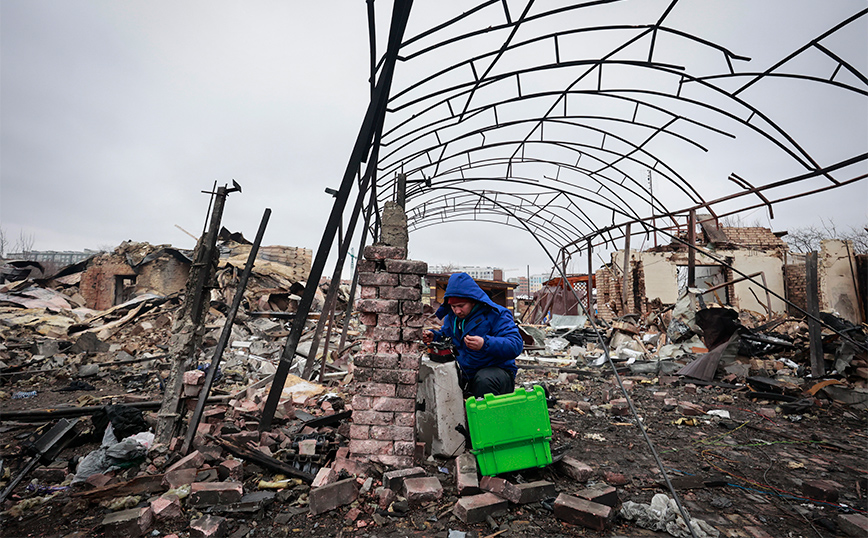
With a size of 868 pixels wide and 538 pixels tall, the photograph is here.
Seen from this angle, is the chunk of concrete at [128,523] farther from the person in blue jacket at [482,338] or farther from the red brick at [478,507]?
Answer: the person in blue jacket at [482,338]

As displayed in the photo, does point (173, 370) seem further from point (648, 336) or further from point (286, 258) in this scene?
point (286, 258)

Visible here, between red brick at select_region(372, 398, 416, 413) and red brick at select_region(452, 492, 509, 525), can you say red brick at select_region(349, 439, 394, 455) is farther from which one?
red brick at select_region(452, 492, 509, 525)

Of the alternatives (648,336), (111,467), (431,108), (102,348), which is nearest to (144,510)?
(111,467)

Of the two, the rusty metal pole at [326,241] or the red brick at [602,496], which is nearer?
the red brick at [602,496]

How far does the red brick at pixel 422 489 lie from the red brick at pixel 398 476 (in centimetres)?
A: 6

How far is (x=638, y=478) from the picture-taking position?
2.98 m

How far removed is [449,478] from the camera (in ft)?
9.11

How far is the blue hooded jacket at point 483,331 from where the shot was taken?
130 inches

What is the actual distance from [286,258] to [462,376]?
13.4 m

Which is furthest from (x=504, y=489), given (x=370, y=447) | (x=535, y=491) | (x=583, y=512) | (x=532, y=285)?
(x=532, y=285)

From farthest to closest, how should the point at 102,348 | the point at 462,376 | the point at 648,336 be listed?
the point at 648,336 < the point at 102,348 < the point at 462,376

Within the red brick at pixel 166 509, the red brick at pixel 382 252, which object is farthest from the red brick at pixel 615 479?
the red brick at pixel 166 509

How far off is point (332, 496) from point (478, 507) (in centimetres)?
95

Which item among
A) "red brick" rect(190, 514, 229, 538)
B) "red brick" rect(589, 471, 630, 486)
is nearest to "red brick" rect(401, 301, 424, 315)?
"red brick" rect(190, 514, 229, 538)
